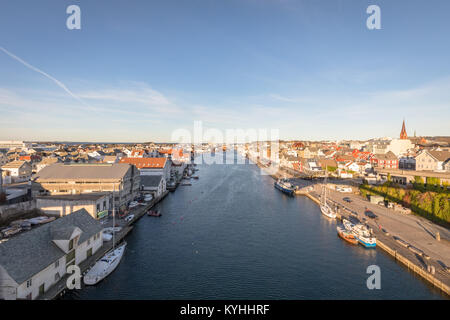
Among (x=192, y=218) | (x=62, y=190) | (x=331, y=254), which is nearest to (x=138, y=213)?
(x=192, y=218)

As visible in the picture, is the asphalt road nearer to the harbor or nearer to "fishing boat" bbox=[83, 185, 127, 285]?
the harbor

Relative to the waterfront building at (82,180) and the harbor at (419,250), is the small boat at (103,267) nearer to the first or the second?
the waterfront building at (82,180)

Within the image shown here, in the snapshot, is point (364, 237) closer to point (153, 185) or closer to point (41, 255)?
point (41, 255)

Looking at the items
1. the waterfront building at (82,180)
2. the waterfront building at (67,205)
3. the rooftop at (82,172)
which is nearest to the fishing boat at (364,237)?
the waterfront building at (67,205)

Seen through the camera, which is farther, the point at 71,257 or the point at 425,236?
the point at 425,236

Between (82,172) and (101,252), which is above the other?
(82,172)

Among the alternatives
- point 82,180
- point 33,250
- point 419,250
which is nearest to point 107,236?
point 33,250

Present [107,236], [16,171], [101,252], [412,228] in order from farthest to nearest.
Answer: [16,171] → [412,228] → [107,236] → [101,252]
